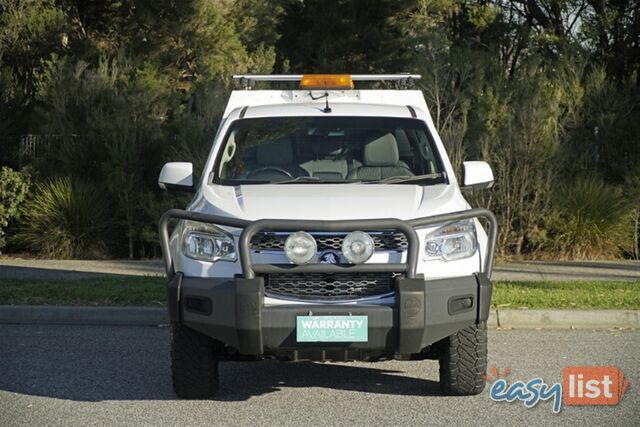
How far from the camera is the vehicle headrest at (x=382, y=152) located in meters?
7.81

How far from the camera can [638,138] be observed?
54.3ft

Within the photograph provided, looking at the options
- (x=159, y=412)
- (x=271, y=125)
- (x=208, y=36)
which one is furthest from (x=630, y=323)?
(x=208, y=36)

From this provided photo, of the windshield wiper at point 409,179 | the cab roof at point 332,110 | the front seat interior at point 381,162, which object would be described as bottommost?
the windshield wiper at point 409,179

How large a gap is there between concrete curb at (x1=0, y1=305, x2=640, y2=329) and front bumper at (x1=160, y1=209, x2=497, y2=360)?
12.4 ft

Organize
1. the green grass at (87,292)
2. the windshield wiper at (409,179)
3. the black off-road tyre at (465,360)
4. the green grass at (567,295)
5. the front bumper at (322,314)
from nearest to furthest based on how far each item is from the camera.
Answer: the front bumper at (322,314) < the black off-road tyre at (465,360) < the windshield wiper at (409,179) < the green grass at (567,295) < the green grass at (87,292)

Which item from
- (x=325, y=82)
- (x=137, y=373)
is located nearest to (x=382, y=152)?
(x=325, y=82)

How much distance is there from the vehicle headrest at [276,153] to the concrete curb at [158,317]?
9.85 feet

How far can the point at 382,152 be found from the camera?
7875 millimetres

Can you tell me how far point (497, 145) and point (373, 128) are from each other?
794cm

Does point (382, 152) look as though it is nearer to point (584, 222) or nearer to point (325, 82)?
point (325, 82)

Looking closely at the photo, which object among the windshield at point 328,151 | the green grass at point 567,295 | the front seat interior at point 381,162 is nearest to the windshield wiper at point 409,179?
the windshield at point 328,151

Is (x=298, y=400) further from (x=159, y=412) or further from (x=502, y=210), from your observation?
(x=502, y=210)

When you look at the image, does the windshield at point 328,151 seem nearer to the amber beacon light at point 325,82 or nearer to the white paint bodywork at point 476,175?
the white paint bodywork at point 476,175

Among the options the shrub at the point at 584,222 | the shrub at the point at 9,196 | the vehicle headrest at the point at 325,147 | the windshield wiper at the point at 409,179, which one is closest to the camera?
the windshield wiper at the point at 409,179
